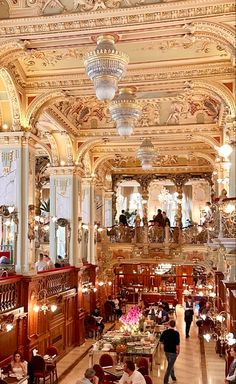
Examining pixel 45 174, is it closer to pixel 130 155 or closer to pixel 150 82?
pixel 130 155

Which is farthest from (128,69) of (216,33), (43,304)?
(43,304)

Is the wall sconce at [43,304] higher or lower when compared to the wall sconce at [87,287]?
higher

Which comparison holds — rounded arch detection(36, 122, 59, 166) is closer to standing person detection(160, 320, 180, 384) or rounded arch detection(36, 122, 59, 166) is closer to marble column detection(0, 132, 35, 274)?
marble column detection(0, 132, 35, 274)

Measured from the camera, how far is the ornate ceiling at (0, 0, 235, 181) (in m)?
7.10

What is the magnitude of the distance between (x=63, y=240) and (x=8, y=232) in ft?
14.5

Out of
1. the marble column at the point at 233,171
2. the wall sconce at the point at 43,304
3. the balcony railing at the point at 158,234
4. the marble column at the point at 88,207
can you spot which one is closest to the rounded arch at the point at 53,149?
the marble column at the point at 88,207

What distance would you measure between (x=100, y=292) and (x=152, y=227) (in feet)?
11.4

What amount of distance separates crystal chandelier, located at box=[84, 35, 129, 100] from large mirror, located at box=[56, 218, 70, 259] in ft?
27.9

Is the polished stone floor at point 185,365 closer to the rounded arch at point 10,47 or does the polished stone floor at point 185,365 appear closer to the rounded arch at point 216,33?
the rounded arch at point 10,47

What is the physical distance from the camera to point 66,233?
1453 cm

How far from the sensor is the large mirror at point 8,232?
10070 millimetres

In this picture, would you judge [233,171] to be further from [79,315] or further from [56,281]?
[79,315]

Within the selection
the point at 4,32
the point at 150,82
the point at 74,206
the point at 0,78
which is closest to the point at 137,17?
the point at 4,32

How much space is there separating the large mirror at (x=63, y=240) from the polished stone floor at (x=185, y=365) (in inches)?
113
